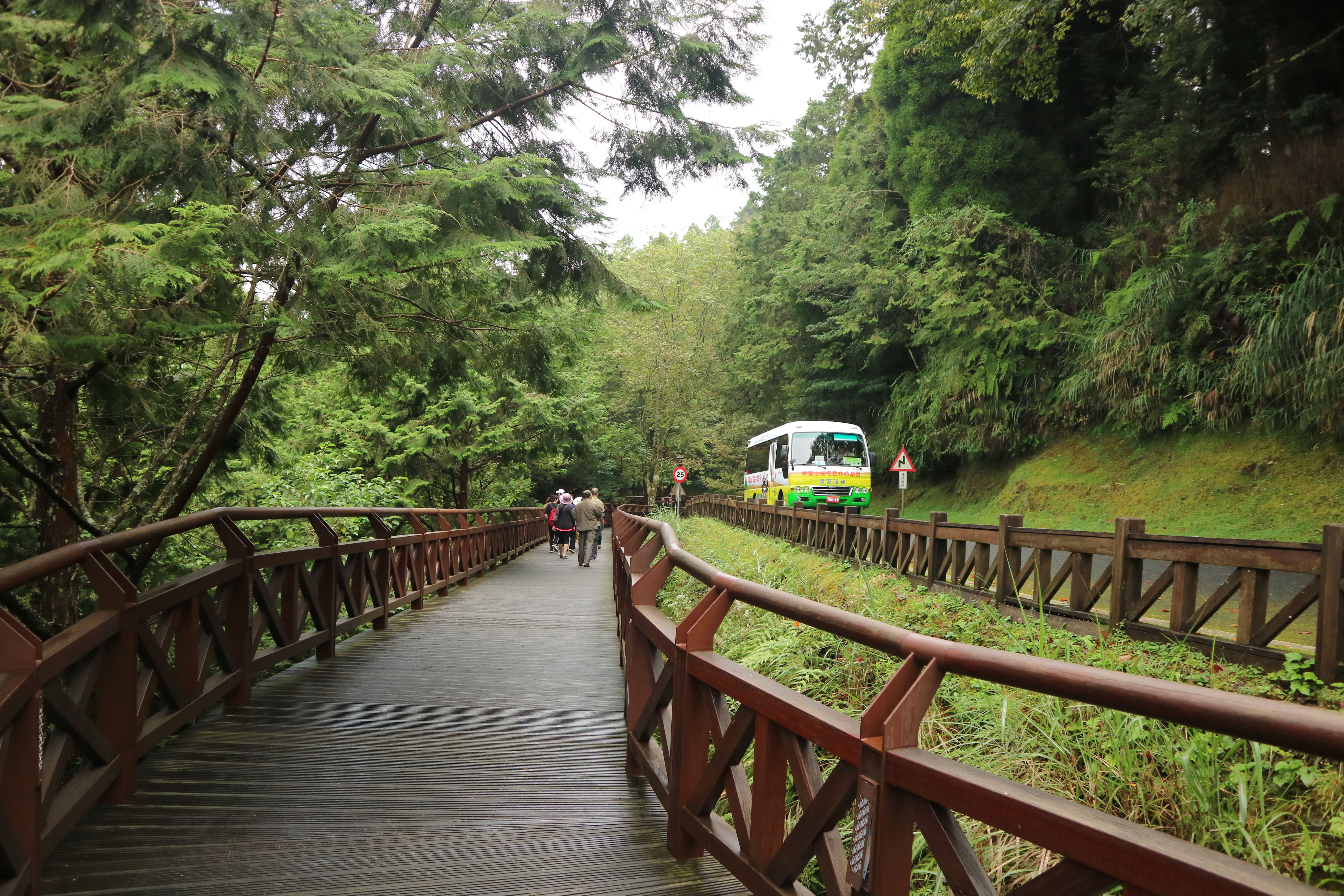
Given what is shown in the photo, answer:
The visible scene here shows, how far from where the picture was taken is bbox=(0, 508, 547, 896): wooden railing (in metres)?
2.68

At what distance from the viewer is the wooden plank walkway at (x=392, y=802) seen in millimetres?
2975

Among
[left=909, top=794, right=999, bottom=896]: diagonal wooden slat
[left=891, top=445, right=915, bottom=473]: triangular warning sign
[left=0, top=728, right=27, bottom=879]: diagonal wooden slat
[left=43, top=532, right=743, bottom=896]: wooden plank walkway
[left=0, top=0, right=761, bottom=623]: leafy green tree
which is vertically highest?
[left=0, top=0, right=761, bottom=623]: leafy green tree

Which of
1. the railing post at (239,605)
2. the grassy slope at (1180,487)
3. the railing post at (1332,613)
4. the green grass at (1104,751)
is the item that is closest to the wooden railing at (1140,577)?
the railing post at (1332,613)

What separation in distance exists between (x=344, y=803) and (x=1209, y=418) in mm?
17073

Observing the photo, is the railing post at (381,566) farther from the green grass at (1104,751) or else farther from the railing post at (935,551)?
the railing post at (935,551)

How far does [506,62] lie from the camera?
24.0 feet

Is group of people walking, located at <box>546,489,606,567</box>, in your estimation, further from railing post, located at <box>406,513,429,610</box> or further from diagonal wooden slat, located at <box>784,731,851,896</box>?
diagonal wooden slat, located at <box>784,731,851,896</box>

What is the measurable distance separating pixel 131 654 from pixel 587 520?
14.7m

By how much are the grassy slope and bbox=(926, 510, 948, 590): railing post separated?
11.1 ft

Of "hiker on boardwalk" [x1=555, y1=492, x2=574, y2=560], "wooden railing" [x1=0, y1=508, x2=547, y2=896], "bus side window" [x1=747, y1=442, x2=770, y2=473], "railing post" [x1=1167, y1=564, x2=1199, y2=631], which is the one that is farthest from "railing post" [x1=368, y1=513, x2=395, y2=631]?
"bus side window" [x1=747, y1=442, x2=770, y2=473]

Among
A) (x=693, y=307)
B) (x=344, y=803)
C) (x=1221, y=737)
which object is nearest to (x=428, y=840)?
(x=344, y=803)

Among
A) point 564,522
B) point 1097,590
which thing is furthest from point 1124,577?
point 564,522

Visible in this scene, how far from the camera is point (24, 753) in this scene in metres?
2.68

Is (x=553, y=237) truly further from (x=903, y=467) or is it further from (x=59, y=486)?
(x=903, y=467)
